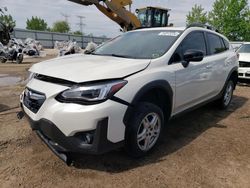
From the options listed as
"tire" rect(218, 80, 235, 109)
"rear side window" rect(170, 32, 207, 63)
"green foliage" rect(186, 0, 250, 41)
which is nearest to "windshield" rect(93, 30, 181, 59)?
"rear side window" rect(170, 32, 207, 63)

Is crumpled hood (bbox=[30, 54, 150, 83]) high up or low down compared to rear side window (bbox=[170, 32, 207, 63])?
down

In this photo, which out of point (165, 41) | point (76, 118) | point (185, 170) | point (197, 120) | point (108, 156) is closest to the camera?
point (76, 118)

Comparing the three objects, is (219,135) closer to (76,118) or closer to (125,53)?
(125,53)

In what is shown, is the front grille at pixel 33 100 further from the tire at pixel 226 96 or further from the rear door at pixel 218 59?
the tire at pixel 226 96

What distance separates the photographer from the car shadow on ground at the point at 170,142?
3322 mm

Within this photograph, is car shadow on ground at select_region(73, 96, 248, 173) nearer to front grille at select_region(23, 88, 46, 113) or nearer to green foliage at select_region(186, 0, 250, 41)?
front grille at select_region(23, 88, 46, 113)

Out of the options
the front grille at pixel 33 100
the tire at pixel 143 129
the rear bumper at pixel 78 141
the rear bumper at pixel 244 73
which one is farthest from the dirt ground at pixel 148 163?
the rear bumper at pixel 244 73

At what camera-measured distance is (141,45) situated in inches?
162

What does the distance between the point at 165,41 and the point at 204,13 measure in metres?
33.2

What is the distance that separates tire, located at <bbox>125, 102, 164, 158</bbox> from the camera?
3182mm

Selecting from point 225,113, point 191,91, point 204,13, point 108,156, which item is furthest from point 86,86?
point 204,13

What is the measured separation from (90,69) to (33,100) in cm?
79

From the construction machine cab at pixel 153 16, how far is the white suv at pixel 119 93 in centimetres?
1423

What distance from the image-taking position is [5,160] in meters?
3.41
